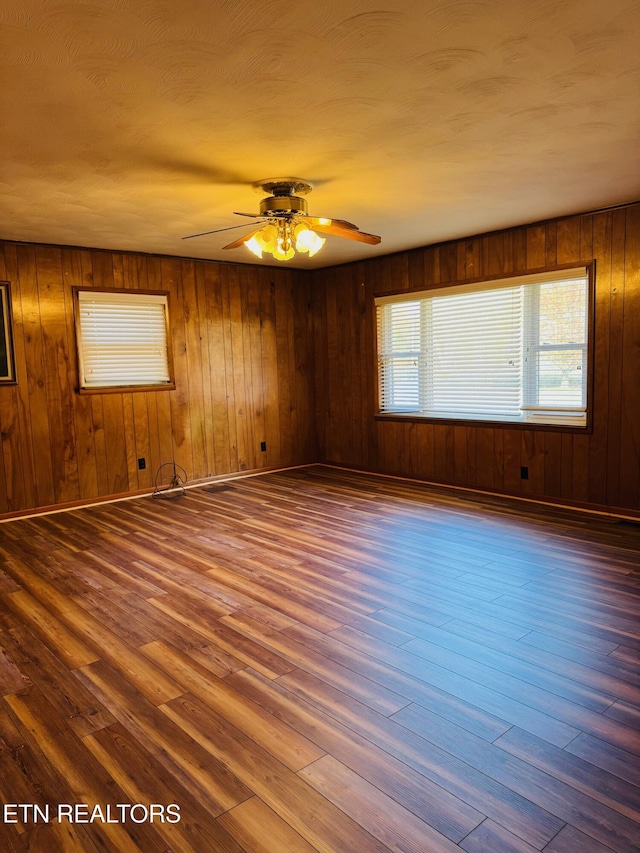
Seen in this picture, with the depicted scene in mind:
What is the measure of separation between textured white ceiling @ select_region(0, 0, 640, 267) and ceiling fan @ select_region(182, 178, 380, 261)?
0.15 meters

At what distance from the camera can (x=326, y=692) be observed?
233 centimetres

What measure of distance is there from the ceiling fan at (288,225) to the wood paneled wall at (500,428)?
2.01 metres

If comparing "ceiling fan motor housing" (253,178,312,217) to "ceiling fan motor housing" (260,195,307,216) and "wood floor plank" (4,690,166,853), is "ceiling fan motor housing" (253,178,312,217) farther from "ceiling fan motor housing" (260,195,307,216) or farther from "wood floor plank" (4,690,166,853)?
"wood floor plank" (4,690,166,853)

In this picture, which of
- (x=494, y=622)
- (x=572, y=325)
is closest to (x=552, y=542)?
(x=494, y=622)

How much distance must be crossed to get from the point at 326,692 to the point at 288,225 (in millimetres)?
2783

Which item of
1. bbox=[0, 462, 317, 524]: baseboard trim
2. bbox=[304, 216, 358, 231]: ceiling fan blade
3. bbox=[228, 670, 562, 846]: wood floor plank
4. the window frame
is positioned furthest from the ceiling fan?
bbox=[0, 462, 317, 524]: baseboard trim

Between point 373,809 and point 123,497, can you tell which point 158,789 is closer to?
point 373,809

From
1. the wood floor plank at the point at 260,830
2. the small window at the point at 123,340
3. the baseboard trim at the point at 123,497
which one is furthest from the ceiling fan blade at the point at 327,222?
the baseboard trim at the point at 123,497

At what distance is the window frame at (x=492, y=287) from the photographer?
15.2ft

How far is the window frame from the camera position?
4.64m

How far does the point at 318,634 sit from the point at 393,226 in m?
3.53

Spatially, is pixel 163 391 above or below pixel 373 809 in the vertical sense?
above

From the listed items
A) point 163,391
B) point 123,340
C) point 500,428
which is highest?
point 123,340

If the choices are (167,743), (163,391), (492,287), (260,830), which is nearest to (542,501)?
(492,287)
